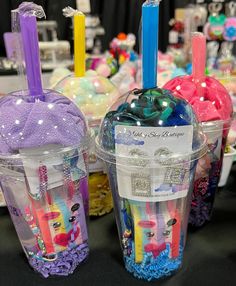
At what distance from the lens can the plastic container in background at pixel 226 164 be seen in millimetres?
812

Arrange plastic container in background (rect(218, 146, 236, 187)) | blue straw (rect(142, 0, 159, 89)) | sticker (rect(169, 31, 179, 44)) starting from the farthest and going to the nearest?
sticker (rect(169, 31, 179, 44)) < plastic container in background (rect(218, 146, 236, 187)) < blue straw (rect(142, 0, 159, 89))

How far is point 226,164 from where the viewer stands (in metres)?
0.83

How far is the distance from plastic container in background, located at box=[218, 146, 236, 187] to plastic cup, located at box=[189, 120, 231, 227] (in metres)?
0.12

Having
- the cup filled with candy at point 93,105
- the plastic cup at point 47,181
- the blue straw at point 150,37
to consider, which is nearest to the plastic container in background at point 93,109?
the cup filled with candy at point 93,105

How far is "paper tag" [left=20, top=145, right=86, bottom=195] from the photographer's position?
1.76ft

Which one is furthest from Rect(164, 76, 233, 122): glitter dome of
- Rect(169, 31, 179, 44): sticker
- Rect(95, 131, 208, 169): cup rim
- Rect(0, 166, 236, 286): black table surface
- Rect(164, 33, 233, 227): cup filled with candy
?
Rect(169, 31, 179, 44): sticker

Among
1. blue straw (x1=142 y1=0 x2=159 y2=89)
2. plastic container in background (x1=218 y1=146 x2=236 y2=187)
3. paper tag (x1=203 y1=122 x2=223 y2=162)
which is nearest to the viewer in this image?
blue straw (x1=142 y1=0 x2=159 y2=89)

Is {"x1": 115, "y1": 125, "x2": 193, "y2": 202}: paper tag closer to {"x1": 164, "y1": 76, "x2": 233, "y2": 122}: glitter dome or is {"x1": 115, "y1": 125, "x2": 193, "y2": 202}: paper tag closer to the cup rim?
the cup rim

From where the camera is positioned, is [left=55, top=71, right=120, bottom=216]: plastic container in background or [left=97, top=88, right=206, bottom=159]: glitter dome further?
[left=55, top=71, right=120, bottom=216]: plastic container in background

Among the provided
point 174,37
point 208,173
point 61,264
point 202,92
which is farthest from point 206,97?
point 174,37

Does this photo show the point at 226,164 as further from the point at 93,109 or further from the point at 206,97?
the point at 93,109

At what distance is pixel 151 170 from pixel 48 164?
165mm

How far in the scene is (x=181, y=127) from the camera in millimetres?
518

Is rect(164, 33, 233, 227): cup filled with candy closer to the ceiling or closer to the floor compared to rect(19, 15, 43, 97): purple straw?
closer to the floor
